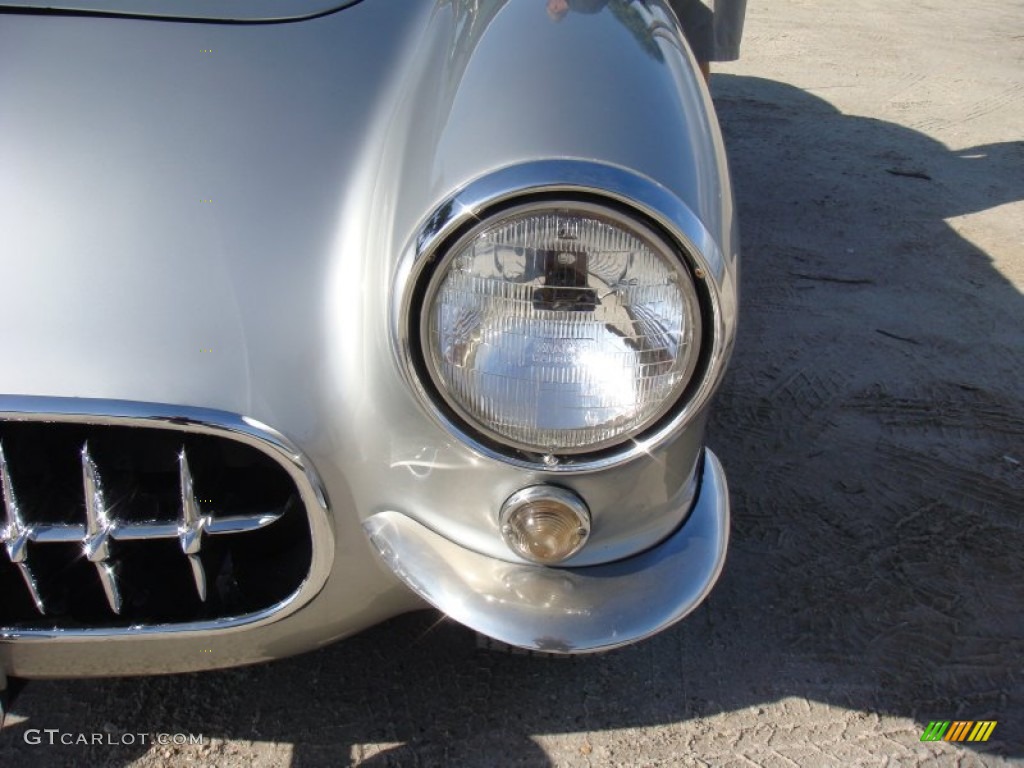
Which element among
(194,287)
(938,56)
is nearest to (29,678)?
(194,287)

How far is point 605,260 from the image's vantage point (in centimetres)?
108

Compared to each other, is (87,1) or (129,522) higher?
(87,1)

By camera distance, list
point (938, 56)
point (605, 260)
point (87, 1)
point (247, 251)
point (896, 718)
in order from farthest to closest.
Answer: point (938, 56), point (896, 718), point (87, 1), point (247, 251), point (605, 260)

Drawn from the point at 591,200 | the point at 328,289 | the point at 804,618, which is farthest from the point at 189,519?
the point at 804,618

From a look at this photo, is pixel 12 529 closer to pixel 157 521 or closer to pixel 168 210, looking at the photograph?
pixel 157 521

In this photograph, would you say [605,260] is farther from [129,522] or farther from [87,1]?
[87,1]

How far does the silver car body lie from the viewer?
1126 mm

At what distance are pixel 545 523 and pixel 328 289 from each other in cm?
41

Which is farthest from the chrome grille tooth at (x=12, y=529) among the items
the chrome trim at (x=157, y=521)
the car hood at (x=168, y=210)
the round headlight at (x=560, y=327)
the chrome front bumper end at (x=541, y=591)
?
the round headlight at (x=560, y=327)

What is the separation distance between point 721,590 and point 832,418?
31.8 inches

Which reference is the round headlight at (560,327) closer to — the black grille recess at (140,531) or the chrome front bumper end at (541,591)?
the chrome front bumper end at (541,591)

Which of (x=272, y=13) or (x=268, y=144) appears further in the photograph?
(x=272, y=13)
